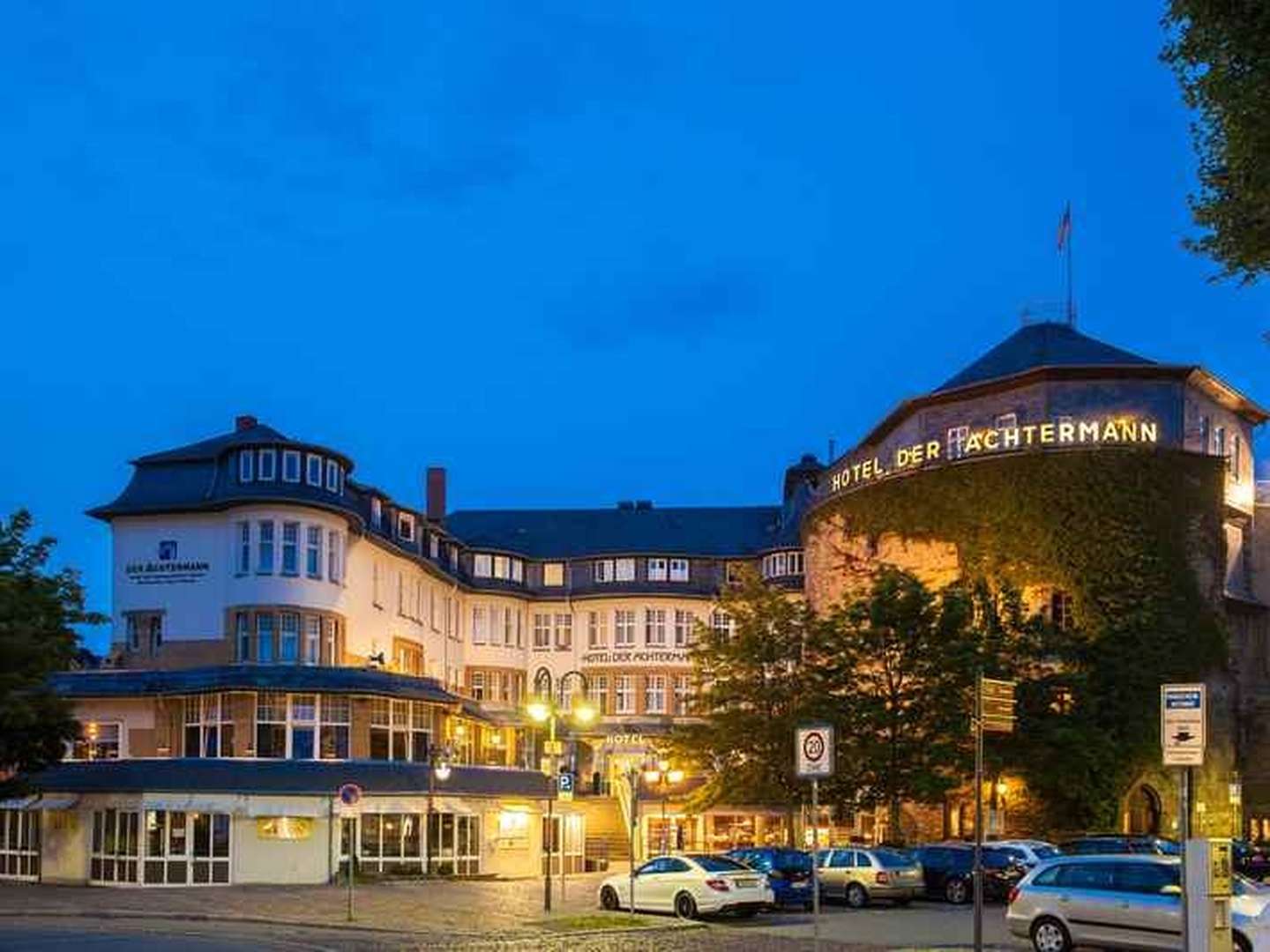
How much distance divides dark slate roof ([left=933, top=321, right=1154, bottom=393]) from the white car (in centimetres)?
3132

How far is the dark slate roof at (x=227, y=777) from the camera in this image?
169 feet

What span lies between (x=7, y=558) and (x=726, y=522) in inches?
2226

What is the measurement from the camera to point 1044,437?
204ft

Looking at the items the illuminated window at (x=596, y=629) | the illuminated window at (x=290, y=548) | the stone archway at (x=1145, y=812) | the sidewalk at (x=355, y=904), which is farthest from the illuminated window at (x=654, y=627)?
the sidewalk at (x=355, y=904)

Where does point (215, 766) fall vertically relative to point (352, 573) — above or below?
below

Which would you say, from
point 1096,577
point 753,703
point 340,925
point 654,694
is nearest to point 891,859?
point 753,703

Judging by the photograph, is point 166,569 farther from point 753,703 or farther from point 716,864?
point 716,864

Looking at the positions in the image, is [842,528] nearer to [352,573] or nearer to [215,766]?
[352,573]

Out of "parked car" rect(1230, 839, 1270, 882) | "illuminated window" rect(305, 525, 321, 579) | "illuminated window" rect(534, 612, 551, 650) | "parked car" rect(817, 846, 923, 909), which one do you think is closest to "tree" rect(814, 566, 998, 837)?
"parked car" rect(1230, 839, 1270, 882)

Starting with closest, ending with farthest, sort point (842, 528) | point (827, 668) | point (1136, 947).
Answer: point (1136, 947) → point (827, 668) → point (842, 528)

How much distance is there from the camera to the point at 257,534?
2297 inches

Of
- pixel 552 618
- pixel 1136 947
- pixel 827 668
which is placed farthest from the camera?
pixel 552 618

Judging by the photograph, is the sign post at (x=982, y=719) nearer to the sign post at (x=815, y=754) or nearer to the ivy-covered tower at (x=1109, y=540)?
the sign post at (x=815, y=754)

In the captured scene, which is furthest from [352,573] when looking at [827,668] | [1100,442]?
[1100,442]
